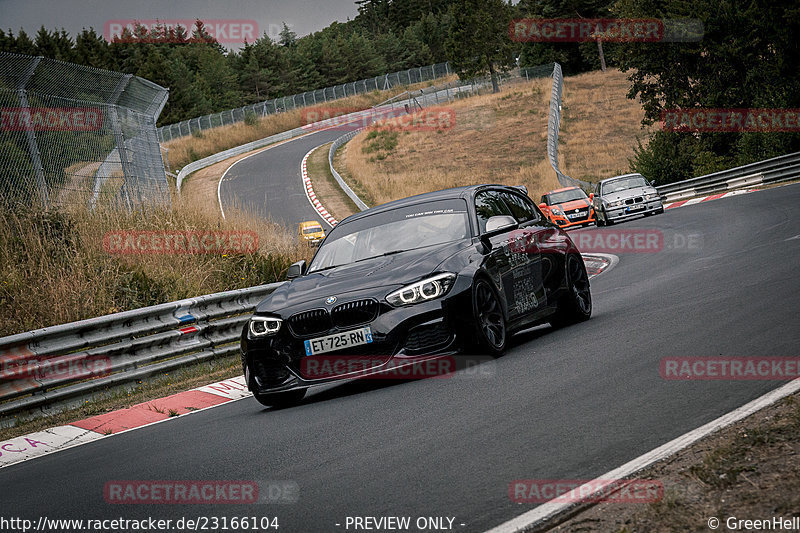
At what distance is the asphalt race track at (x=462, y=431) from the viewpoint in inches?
172

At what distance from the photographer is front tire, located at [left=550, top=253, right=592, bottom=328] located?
9758 millimetres

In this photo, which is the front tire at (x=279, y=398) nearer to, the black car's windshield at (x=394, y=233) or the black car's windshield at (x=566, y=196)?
the black car's windshield at (x=394, y=233)

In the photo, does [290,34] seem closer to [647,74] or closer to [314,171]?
[314,171]

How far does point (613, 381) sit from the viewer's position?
20.8 ft

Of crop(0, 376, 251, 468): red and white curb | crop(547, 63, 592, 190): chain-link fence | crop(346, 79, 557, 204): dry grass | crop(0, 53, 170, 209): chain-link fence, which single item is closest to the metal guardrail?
crop(547, 63, 592, 190): chain-link fence

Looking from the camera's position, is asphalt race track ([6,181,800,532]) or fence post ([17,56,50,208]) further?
fence post ([17,56,50,208])

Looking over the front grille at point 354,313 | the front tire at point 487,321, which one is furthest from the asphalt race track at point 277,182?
the front grille at point 354,313

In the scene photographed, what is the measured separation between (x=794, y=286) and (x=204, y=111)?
96.1 m

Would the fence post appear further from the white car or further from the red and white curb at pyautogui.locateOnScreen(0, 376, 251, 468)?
the white car

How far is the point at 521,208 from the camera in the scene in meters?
9.91

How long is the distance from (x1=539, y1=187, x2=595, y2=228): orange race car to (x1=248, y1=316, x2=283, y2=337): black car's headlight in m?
23.8

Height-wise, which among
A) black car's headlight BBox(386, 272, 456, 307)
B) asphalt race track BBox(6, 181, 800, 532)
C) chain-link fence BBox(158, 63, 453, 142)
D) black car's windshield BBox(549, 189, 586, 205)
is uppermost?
chain-link fence BBox(158, 63, 453, 142)

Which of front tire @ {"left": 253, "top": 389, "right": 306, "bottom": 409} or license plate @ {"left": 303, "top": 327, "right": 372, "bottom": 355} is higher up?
license plate @ {"left": 303, "top": 327, "right": 372, "bottom": 355}

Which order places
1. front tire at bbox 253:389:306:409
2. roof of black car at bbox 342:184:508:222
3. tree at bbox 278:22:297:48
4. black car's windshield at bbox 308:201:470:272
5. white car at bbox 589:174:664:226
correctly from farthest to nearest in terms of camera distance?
tree at bbox 278:22:297:48 < white car at bbox 589:174:664:226 < roof of black car at bbox 342:184:508:222 < black car's windshield at bbox 308:201:470:272 < front tire at bbox 253:389:306:409
